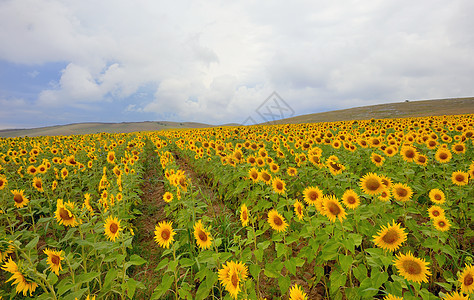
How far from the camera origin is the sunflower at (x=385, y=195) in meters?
3.21

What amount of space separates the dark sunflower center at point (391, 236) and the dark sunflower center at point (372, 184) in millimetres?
859

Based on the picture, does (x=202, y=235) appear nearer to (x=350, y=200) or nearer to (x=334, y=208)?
(x=334, y=208)

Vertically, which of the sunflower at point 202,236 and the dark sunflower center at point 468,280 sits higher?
the sunflower at point 202,236

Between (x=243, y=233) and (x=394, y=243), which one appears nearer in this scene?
(x=394, y=243)

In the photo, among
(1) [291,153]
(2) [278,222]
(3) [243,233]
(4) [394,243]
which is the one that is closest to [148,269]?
(3) [243,233]

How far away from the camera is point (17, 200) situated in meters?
4.00

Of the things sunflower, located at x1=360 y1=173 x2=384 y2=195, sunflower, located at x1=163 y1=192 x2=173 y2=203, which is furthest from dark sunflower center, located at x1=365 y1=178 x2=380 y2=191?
sunflower, located at x1=163 y1=192 x2=173 y2=203

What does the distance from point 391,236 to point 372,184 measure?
3.12 feet

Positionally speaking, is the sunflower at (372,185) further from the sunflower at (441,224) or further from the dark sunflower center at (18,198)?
the dark sunflower center at (18,198)

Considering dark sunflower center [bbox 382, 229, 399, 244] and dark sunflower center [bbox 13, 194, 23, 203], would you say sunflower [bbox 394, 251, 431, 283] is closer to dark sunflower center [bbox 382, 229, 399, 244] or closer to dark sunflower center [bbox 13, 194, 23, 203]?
dark sunflower center [bbox 382, 229, 399, 244]

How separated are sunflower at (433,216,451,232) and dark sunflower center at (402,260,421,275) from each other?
102 cm

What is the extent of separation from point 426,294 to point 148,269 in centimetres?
386

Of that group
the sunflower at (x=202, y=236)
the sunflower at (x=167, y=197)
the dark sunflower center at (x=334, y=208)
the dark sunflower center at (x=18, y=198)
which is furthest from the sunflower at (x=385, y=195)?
the dark sunflower center at (x=18, y=198)

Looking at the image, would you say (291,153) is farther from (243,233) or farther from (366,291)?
(366,291)
